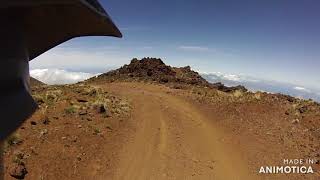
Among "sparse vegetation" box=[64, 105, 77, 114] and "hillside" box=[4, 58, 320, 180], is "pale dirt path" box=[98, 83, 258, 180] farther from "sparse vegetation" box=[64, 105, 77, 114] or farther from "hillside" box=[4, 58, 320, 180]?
"sparse vegetation" box=[64, 105, 77, 114]

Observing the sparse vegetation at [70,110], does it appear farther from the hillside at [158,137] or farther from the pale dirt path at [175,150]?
the pale dirt path at [175,150]

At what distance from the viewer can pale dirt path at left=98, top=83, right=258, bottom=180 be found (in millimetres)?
12984

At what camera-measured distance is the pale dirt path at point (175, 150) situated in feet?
42.6

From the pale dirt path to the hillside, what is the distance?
0.11 ft

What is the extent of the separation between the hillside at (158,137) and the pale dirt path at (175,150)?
3 cm

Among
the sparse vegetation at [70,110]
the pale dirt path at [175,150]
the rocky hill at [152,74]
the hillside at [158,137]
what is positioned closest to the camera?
the hillside at [158,137]

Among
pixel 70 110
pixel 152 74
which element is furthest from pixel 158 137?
pixel 152 74

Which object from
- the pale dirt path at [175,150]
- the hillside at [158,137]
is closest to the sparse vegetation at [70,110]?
the hillside at [158,137]

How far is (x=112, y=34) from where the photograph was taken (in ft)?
8.98

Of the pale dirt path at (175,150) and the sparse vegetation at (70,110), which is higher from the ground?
the sparse vegetation at (70,110)

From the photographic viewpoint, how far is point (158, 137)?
51.7 feet

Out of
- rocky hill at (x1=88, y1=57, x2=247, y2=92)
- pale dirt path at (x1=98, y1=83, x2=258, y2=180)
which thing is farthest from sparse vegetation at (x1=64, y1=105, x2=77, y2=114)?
rocky hill at (x1=88, y1=57, x2=247, y2=92)

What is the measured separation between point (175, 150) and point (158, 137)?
1314 millimetres

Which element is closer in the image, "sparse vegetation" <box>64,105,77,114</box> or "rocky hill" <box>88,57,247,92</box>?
"sparse vegetation" <box>64,105,77,114</box>
